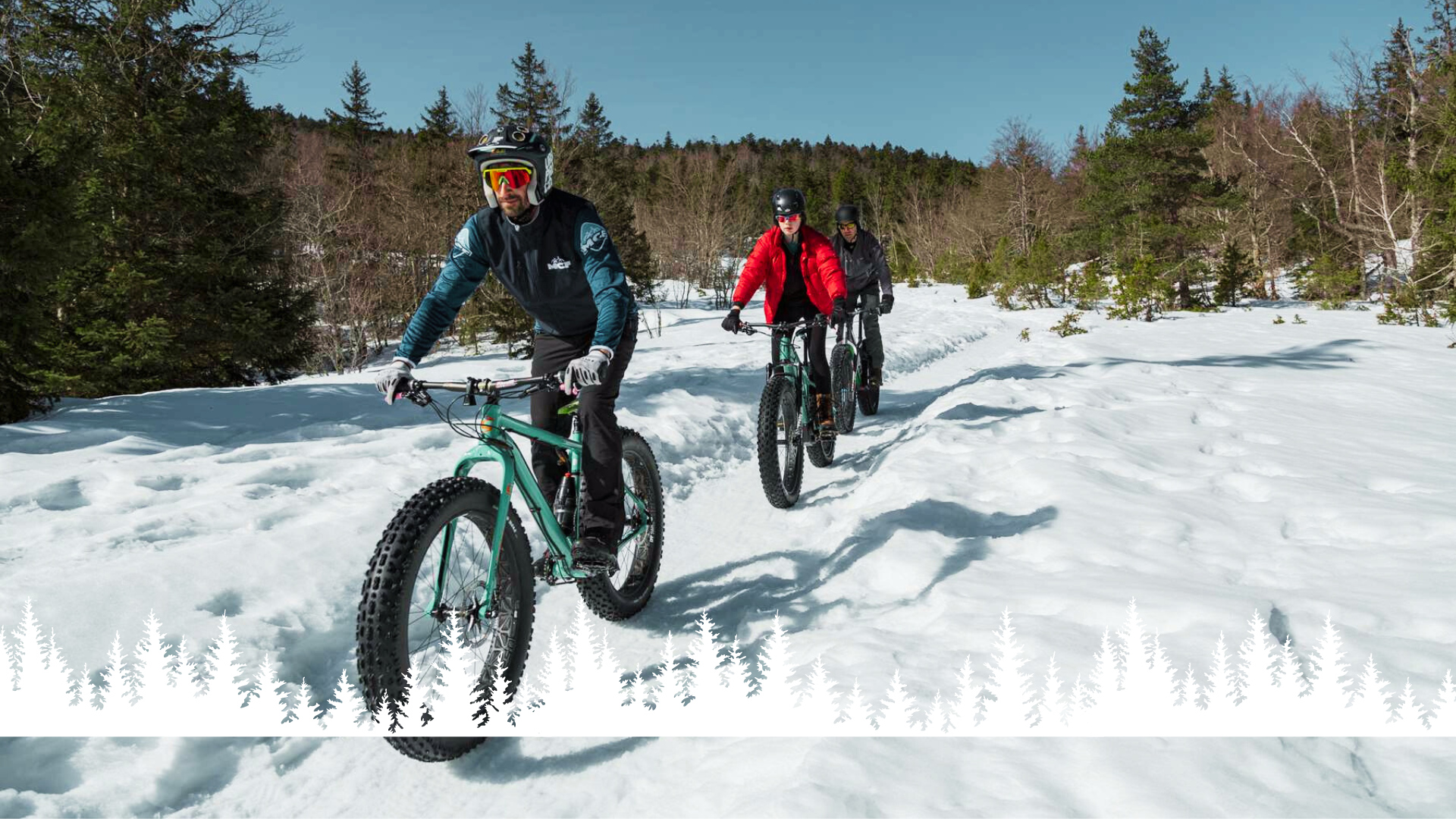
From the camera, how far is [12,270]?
631 centimetres

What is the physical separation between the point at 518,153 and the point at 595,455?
130cm

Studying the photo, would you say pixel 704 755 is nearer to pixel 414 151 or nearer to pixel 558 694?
pixel 558 694

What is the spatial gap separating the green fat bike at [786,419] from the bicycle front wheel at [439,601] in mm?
2462

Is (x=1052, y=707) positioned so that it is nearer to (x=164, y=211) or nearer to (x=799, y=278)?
(x=799, y=278)

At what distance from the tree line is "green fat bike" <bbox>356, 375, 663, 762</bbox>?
22.5 ft

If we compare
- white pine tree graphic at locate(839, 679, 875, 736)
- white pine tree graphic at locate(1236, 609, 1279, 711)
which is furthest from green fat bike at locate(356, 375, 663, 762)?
white pine tree graphic at locate(1236, 609, 1279, 711)

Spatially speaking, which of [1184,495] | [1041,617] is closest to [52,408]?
[1041,617]

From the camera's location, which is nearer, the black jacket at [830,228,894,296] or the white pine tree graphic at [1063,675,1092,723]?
the white pine tree graphic at [1063,675,1092,723]

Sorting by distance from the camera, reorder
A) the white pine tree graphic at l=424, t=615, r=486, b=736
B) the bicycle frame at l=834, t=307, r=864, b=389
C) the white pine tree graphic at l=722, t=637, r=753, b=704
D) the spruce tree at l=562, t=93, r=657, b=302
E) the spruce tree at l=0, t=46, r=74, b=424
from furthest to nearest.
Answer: the spruce tree at l=562, t=93, r=657, b=302
the bicycle frame at l=834, t=307, r=864, b=389
the spruce tree at l=0, t=46, r=74, b=424
the white pine tree graphic at l=722, t=637, r=753, b=704
the white pine tree graphic at l=424, t=615, r=486, b=736

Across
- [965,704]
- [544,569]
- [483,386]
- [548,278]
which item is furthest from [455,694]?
[548,278]

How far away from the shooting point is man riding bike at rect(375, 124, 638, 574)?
288 centimetres

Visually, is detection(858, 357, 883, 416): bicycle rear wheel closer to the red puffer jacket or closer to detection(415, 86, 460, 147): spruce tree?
the red puffer jacket

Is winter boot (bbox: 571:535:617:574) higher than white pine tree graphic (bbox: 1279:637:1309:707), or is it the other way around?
winter boot (bbox: 571:535:617:574)

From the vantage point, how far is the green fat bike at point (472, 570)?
6.56ft
